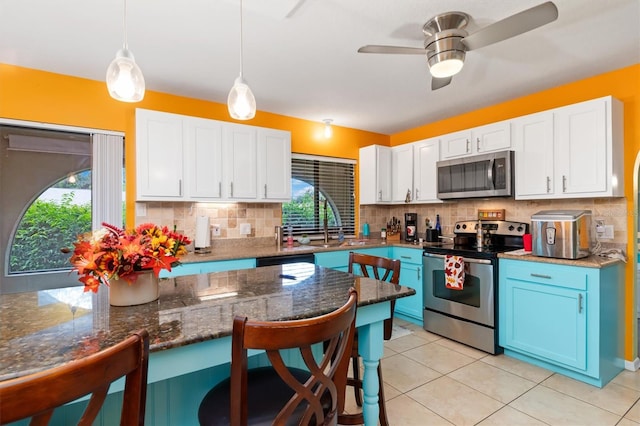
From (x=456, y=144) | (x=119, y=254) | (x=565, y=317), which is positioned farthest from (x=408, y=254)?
(x=119, y=254)

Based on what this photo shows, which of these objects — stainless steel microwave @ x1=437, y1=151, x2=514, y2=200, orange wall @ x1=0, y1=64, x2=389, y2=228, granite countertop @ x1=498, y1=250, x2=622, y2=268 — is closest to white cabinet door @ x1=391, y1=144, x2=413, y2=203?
stainless steel microwave @ x1=437, y1=151, x2=514, y2=200

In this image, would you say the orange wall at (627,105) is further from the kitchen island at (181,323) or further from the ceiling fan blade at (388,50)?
the kitchen island at (181,323)

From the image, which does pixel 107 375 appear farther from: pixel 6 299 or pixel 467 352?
pixel 467 352

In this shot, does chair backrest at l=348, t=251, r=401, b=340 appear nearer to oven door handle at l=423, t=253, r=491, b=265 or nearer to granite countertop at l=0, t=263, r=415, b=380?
granite countertop at l=0, t=263, r=415, b=380

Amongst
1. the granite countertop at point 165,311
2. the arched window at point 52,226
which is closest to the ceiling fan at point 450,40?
the granite countertop at point 165,311

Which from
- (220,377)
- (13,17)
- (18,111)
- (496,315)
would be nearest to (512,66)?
(496,315)

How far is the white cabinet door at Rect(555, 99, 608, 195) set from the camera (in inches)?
98.7

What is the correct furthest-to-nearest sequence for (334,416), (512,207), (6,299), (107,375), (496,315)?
(512,207), (496,315), (6,299), (334,416), (107,375)

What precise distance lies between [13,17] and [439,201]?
390cm

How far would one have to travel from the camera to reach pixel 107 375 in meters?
0.63

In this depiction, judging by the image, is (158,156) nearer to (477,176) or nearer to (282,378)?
(282,378)

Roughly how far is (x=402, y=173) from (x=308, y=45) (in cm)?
238

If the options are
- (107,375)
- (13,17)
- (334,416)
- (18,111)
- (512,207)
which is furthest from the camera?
(512,207)

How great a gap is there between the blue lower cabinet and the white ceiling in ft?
5.33
